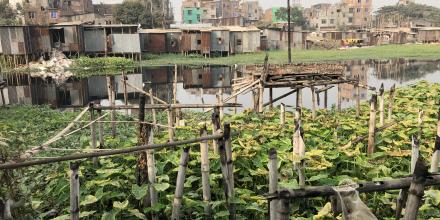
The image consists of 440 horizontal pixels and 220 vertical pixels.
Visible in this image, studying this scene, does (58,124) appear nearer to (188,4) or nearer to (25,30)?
(25,30)

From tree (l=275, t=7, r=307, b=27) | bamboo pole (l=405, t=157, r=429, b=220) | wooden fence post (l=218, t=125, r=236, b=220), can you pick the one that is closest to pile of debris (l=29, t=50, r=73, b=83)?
wooden fence post (l=218, t=125, r=236, b=220)

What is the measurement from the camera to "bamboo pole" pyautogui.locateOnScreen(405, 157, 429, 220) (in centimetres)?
257

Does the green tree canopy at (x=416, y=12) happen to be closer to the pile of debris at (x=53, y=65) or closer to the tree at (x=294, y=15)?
the tree at (x=294, y=15)

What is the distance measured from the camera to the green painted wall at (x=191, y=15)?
75.6 metres

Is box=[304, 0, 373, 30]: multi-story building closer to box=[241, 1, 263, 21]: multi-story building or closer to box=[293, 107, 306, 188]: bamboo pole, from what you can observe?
box=[241, 1, 263, 21]: multi-story building

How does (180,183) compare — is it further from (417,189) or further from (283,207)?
(417,189)

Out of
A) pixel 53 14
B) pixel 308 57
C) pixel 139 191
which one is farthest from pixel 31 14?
pixel 139 191

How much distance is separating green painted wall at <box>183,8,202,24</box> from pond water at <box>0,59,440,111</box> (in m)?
43.2

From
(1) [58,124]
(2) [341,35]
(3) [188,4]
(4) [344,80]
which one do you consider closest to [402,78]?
(4) [344,80]

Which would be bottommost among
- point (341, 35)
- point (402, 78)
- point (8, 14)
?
point (402, 78)

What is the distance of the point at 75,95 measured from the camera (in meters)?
22.3

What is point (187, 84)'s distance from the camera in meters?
26.6

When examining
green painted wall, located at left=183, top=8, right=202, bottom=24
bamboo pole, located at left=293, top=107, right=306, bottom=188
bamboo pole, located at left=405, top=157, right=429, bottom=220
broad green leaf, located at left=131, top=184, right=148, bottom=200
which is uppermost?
green painted wall, located at left=183, top=8, right=202, bottom=24

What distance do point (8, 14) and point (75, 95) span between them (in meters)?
33.2
